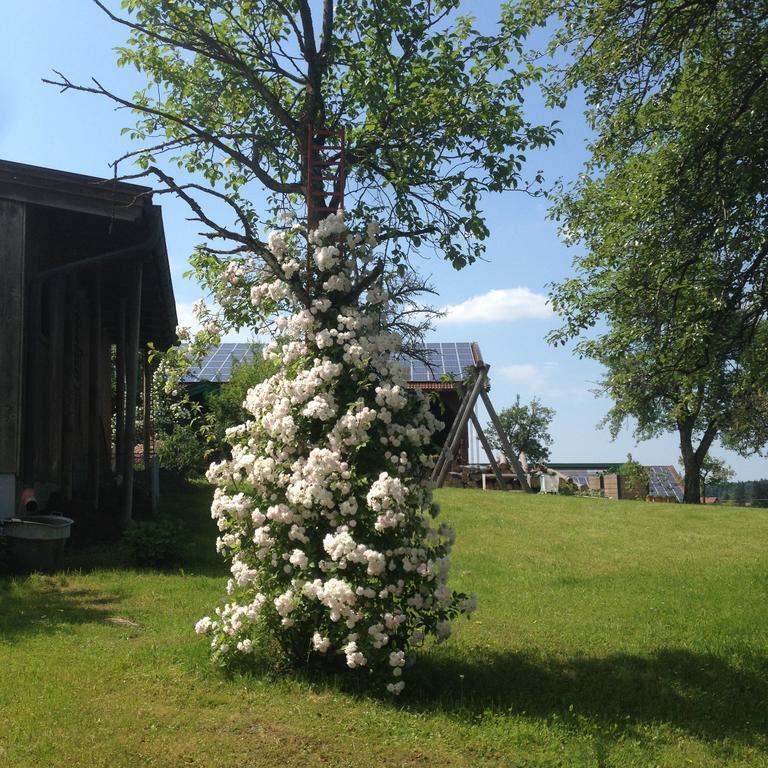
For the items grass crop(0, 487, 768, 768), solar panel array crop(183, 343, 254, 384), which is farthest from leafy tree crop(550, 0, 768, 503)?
solar panel array crop(183, 343, 254, 384)

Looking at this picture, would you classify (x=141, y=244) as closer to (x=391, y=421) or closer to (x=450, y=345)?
(x=391, y=421)

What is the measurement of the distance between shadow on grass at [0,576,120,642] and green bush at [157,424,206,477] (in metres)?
11.9

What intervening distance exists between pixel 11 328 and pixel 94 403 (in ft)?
14.4

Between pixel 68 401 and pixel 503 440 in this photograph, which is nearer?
pixel 68 401

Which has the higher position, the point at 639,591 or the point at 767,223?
the point at 767,223

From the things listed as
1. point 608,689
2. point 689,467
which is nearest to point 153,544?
point 608,689

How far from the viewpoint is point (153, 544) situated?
34.8 feet

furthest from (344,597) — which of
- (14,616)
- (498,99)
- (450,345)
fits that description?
(450,345)

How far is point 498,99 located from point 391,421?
4.10 metres

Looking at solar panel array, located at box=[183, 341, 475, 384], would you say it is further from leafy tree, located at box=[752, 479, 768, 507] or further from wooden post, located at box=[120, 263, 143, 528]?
leafy tree, located at box=[752, 479, 768, 507]

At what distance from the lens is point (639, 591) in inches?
401

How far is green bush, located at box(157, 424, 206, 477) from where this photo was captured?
21.4 metres

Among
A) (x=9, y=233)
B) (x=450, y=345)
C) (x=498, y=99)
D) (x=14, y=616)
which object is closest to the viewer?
(x=14, y=616)

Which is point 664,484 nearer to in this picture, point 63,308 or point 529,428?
point 529,428
